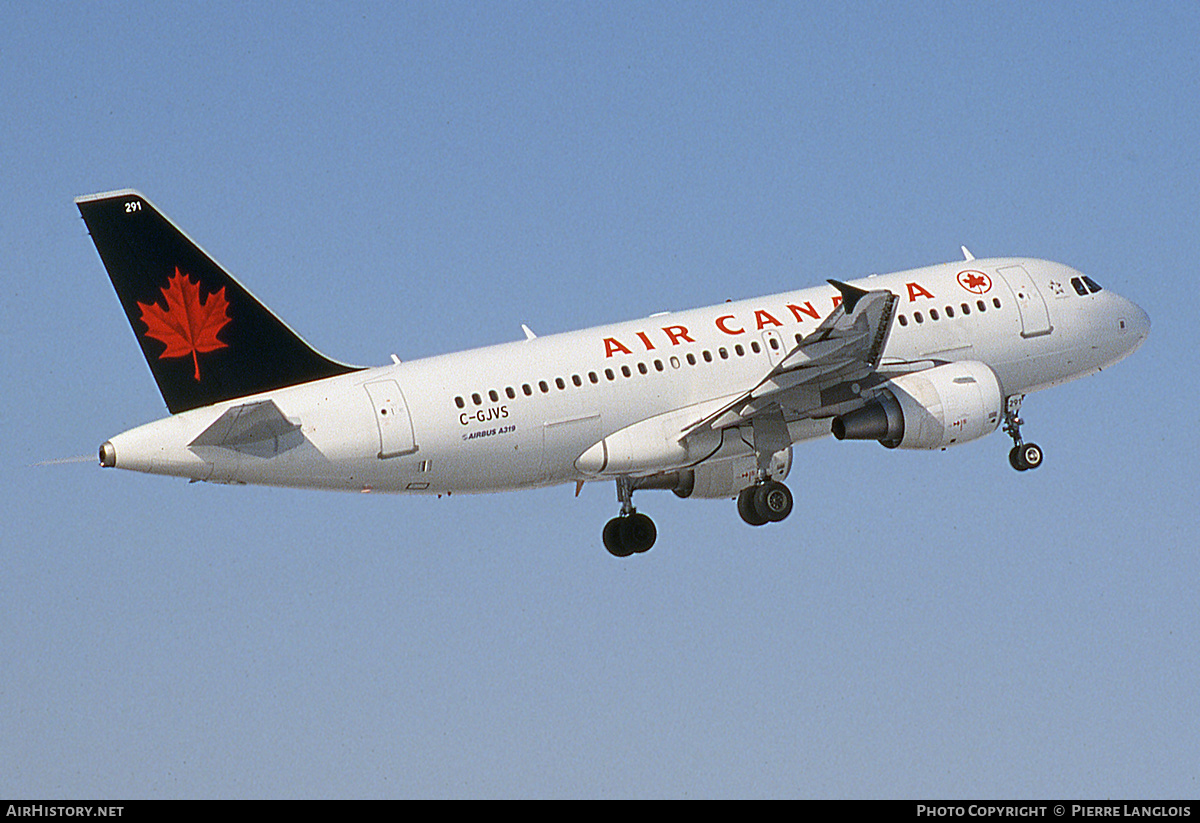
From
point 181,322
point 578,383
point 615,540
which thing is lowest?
point 615,540

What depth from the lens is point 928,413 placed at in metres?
42.8

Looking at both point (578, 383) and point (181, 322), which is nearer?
point (181, 322)

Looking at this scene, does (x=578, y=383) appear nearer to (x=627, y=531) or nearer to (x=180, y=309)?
(x=627, y=531)

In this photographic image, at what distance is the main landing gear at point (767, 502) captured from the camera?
4366 cm

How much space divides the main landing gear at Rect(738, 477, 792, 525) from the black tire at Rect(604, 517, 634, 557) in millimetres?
3990

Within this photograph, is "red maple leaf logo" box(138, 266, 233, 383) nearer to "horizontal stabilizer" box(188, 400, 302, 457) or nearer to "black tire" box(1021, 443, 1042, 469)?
"horizontal stabilizer" box(188, 400, 302, 457)

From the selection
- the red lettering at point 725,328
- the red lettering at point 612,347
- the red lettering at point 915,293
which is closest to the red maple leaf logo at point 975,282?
the red lettering at point 915,293

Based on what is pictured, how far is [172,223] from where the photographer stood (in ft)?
128

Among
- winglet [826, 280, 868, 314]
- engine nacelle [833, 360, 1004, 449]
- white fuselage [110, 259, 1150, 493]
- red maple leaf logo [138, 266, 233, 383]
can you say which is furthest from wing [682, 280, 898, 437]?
red maple leaf logo [138, 266, 233, 383]

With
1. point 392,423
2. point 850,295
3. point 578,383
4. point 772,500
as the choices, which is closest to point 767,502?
point 772,500

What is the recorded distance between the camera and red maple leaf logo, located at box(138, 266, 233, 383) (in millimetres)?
38594

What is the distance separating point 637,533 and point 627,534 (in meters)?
0.27
